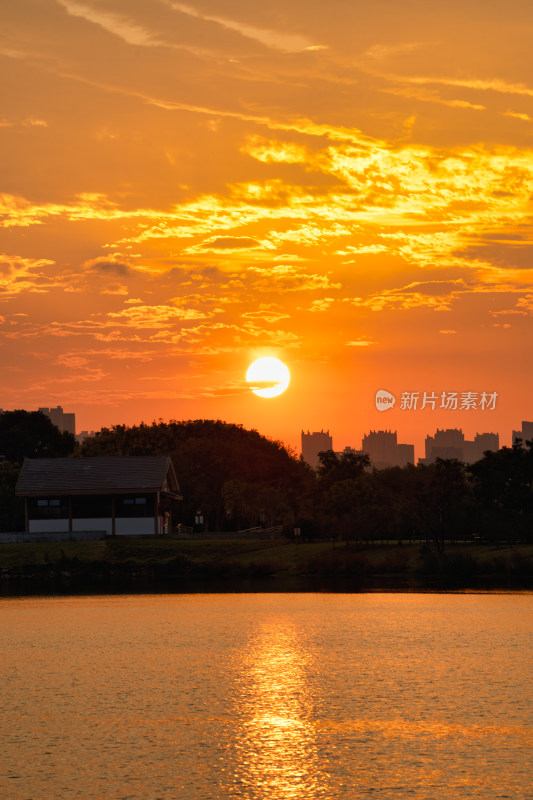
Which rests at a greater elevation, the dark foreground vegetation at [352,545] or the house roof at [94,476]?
the house roof at [94,476]

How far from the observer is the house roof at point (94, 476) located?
3915 inches

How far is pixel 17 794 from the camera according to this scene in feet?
51.5

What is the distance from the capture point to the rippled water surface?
16312 mm

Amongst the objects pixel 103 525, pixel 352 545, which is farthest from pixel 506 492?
pixel 103 525

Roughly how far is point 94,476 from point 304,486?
80.1 ft

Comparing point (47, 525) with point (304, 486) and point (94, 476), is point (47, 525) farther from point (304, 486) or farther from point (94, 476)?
point (304, 486)

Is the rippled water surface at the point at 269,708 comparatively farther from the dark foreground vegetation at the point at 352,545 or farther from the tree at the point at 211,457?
the tree at the point at 211,457

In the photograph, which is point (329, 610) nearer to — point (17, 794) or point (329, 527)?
point (17, 794)

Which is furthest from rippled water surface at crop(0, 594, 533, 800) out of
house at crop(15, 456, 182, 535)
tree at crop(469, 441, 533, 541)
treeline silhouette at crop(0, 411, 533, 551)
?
house at crop(15, 456, 182, 535)

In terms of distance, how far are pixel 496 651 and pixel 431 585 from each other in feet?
102

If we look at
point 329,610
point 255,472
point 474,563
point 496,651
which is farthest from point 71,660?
point 255,472

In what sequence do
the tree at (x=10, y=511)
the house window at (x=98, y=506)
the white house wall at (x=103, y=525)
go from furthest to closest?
the tree at (x=10, y=511) < the house window at (x=98, y=506) < the white house wall at (x=103, y=525)

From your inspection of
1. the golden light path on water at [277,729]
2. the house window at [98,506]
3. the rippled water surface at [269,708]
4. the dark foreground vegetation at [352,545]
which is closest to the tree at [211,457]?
the dark foreground vegetation at [352,545]

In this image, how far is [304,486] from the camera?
112938 millimetres
